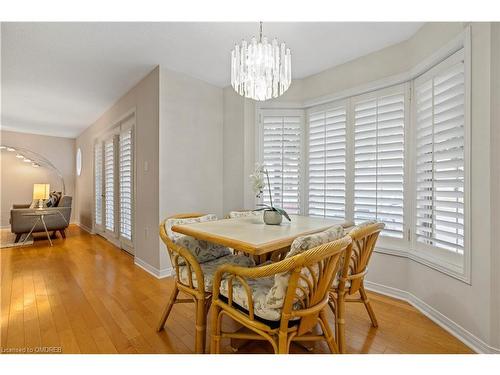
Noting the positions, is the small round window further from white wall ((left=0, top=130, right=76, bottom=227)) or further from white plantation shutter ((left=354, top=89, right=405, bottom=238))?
white plantation shutter ((left=354, top=89, right=405, bottom=238))

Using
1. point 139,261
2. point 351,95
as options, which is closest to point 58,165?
point 139,261

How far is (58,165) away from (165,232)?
6638 millimetres

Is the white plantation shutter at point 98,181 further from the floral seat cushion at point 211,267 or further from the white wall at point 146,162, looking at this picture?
the floral seat cushion at point 211,267

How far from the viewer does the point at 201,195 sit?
312 centimetres

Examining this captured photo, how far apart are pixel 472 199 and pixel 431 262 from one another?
0.63m

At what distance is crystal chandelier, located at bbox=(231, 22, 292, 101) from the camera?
62.9 inches

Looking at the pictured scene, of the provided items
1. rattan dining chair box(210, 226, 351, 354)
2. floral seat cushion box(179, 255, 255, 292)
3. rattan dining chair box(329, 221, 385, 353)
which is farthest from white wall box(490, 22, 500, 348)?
floral seat cushion box(179, 255, 255, 292)

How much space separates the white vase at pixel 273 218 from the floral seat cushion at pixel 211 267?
339 millimetres

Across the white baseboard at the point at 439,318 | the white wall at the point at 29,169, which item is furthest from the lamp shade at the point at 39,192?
the white baseboard at the point at 439,318

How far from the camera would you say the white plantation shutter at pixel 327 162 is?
263 cm

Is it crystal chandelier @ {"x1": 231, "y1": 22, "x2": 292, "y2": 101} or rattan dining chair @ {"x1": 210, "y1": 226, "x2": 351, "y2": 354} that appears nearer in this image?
rattan dining chair @ {"x1": 210, "y1": 226, "x2": 351, "y2": 354}

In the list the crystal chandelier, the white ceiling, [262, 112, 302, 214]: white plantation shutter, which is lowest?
[262, 112, 302, 214]: white plantation shutter

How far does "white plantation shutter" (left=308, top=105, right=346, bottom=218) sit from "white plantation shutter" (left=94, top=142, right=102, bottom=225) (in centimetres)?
411
